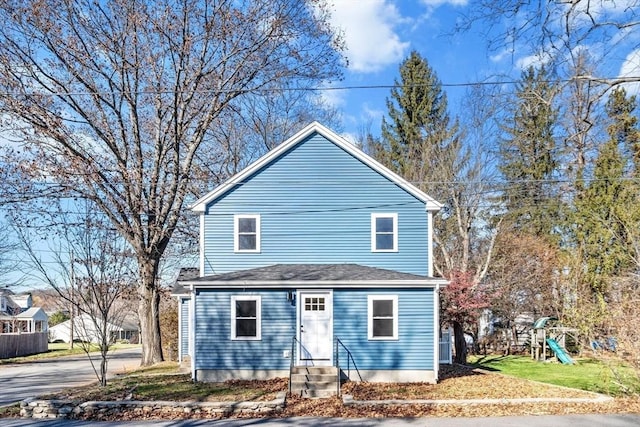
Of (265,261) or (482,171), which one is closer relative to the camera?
(265,261)

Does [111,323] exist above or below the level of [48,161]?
below

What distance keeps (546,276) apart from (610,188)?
20.6 feet

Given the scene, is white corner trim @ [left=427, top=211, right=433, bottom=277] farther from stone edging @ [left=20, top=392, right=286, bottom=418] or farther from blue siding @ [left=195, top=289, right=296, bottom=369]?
stone edging @ [left=20, top=392, right=286, bottom=418]

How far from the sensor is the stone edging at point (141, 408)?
11.8 meters

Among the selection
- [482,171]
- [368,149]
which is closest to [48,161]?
[482,171]

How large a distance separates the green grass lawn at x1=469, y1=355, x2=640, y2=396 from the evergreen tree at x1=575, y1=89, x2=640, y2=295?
3530 millimetres

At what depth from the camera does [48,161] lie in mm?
19656

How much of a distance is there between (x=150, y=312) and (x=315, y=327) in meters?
9.77

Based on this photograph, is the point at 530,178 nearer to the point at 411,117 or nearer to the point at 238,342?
the point at 411,117

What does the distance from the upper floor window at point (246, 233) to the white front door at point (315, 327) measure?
8.80 feet

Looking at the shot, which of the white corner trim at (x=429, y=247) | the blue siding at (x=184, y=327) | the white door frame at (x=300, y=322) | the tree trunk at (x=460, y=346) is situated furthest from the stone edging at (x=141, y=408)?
the tree trunk at (x=460, y=346)

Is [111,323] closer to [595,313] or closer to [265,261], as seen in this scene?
[265,261]

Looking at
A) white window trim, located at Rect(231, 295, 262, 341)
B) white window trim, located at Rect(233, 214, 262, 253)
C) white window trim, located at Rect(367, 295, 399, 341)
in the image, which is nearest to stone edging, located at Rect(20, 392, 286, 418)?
white window trim, located at Rect(231, 295, 262, 341)

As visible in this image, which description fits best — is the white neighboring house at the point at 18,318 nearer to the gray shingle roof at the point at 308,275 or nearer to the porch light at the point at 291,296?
the gray shingle roof at the point at 308,275
